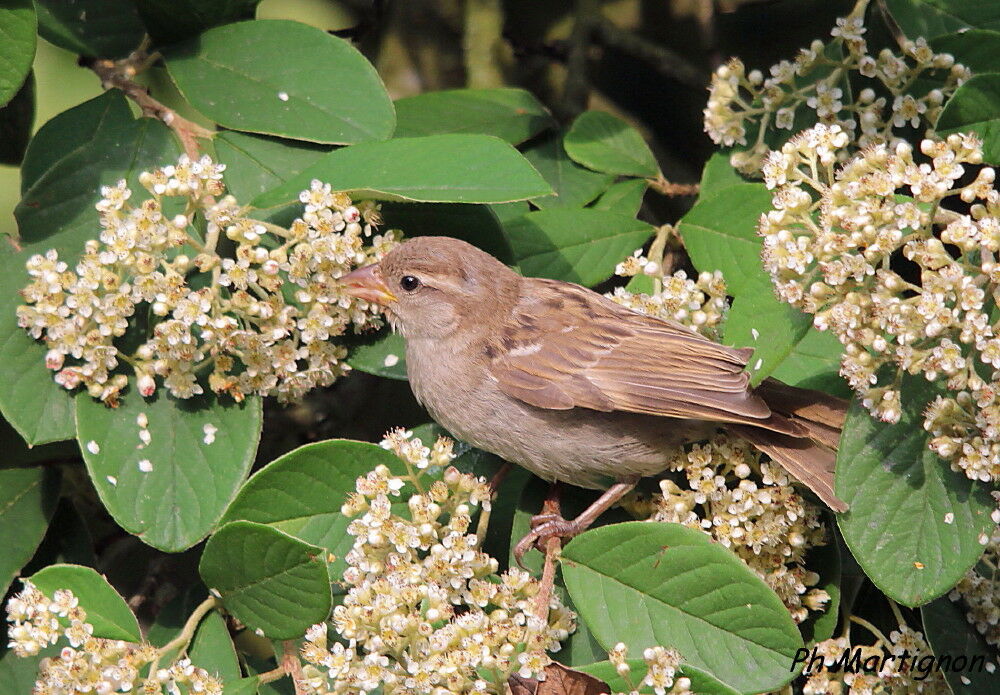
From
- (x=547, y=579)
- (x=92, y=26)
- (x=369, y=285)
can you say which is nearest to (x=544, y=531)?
(x=547, y=579)

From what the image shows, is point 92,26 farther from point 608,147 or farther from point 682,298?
point 682,298

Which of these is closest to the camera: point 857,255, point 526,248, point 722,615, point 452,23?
point 857,255

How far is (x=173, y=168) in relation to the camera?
2990mm

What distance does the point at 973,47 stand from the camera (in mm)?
3225

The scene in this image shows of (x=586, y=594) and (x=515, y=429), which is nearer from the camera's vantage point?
(x=586, y=594)

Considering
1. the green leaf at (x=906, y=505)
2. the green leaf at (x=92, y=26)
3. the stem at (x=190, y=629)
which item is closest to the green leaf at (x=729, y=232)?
→ the green leaf at (x=906, y=505)

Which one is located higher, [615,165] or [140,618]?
[615,165]

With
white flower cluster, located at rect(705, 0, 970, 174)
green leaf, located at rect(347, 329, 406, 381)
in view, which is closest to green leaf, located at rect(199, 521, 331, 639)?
green leaf, located at rect(347, 329, 406, 381)

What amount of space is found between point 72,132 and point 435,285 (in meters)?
1.20

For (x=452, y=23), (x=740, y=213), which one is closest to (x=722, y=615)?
(x=740, y=213)

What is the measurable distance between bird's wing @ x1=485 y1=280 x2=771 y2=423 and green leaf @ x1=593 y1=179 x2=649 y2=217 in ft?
1.20

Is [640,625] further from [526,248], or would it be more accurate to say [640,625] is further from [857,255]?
[526,248]

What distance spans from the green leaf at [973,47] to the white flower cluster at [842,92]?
0.03 m

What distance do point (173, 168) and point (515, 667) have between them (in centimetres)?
162
